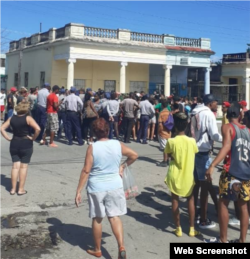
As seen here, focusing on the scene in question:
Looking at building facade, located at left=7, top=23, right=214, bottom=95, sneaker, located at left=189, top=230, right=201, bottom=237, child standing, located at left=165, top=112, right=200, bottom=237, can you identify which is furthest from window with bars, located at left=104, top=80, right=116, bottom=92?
sneaker, located at left=189, top=230, right=201, bottom=237

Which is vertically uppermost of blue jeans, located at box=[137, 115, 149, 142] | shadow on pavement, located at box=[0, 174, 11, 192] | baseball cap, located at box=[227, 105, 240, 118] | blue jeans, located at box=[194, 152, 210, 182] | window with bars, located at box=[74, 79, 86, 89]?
window with bars, located at box=[74, 79, 86, 89]

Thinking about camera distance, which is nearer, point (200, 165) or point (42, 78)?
point (200, 165)

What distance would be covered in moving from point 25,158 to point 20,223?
148 centimetres

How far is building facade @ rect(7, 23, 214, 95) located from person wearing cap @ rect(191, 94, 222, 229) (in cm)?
1977

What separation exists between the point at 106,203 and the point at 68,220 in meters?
1.75

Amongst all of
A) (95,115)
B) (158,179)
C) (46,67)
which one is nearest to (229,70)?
(46,67)

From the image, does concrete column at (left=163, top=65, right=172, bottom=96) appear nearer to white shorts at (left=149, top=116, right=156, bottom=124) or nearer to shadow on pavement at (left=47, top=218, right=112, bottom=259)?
white shorts at (left=149, top=116, right=156, bottom=124)

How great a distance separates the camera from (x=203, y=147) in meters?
6.29

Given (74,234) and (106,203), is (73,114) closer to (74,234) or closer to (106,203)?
(74,234)

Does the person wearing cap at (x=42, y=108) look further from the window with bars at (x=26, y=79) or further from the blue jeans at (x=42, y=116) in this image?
the window with bars at (x=26, y=79)

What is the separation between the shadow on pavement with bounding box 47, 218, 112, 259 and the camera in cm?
541

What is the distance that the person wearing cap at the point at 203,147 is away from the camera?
20.2 feet

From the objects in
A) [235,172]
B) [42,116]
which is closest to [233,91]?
[42,116]

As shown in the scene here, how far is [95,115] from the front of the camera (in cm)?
1286
